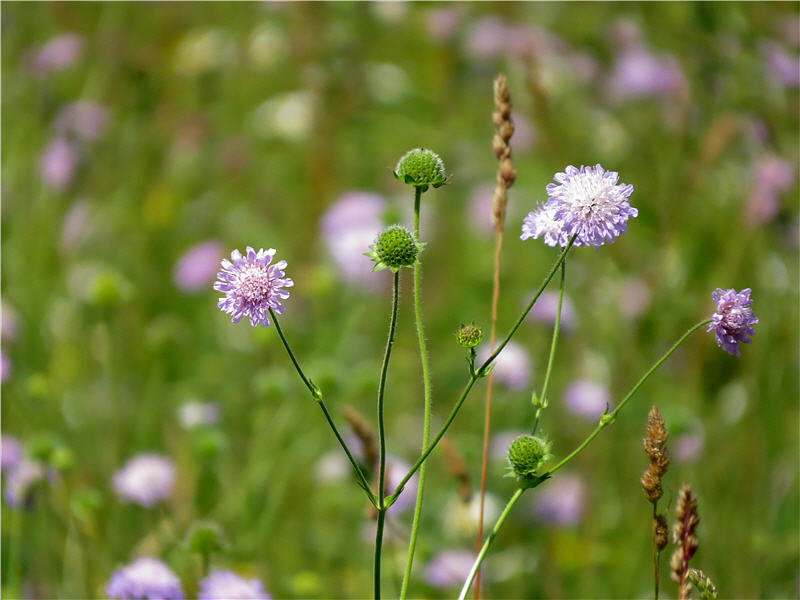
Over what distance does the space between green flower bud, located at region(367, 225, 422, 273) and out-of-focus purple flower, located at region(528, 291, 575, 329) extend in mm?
1147

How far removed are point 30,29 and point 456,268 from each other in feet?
4.96

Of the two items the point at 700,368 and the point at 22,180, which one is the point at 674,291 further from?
the point at 22,180

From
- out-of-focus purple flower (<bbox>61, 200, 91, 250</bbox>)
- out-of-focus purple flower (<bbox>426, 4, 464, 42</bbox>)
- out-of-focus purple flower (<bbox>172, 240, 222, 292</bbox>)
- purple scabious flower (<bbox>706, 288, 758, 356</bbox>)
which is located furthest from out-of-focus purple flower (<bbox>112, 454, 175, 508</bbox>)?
out-of-focus purple flower (<bbox>426, 4, 464, 42</bbox>)

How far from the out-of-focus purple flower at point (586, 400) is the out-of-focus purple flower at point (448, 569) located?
1.45 ft

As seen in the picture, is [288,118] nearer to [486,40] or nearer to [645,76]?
[486,40]

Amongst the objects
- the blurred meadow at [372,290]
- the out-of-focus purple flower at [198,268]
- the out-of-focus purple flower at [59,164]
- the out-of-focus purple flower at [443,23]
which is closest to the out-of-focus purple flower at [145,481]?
the blurred meadow at [372,290]

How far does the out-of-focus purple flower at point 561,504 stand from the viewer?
1.70 m

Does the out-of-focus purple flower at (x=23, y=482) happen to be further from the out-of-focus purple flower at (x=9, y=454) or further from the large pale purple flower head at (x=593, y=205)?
the large pale purple flower head at (x=593, y=205)

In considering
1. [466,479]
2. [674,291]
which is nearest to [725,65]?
[674,291]

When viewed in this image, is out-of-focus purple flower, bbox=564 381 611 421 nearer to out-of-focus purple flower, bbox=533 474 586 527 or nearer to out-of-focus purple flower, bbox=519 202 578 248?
out-of-focus purple flower, bbox=533 474 586 527

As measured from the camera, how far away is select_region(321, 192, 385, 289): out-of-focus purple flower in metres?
2.06

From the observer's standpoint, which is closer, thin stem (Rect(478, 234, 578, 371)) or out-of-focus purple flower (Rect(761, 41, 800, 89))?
thin stem (Rect(478, 234, 578, 371))

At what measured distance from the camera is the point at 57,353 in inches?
77.9

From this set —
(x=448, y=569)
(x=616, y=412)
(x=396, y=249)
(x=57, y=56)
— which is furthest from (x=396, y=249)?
(x=57, y=56)
